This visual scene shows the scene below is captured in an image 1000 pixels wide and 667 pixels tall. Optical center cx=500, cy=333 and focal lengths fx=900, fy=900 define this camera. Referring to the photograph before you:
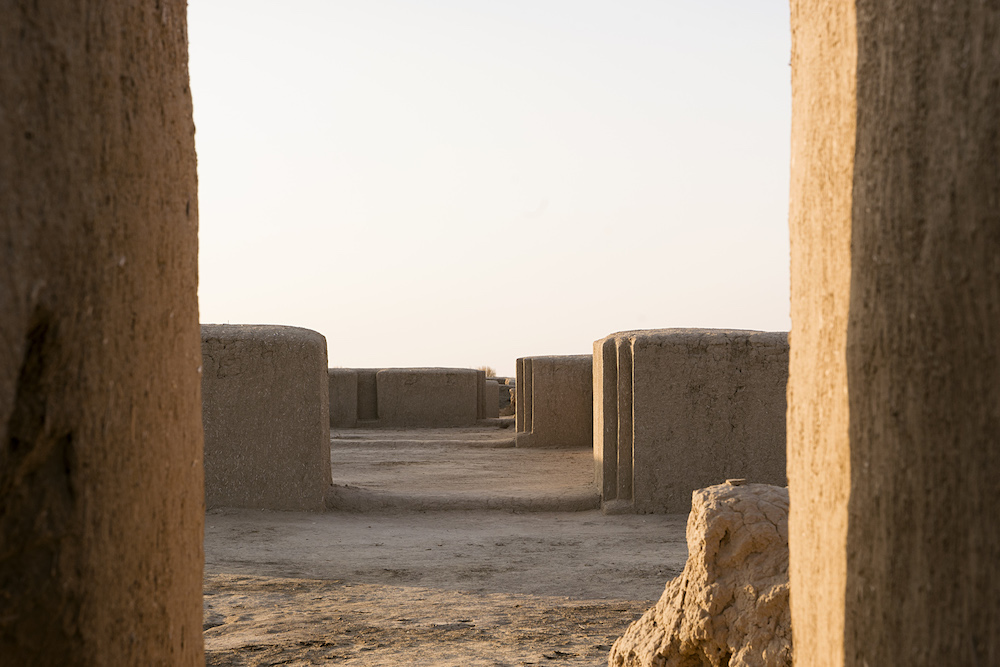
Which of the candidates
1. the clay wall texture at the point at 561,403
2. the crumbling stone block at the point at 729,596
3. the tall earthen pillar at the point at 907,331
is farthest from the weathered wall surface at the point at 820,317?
the clay wall texture at the point at 561,403

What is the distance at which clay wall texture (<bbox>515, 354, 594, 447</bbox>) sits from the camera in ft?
36.2

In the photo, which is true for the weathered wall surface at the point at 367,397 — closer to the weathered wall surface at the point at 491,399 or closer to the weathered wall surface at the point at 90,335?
the weathered wall surface at the point at 491,399

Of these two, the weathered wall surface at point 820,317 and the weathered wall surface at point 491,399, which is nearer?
the weathered wall surface at point 820,317

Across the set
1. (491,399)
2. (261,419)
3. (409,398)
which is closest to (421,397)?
(409,398)

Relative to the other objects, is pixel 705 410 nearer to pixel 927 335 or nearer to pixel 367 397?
pixel 927 335

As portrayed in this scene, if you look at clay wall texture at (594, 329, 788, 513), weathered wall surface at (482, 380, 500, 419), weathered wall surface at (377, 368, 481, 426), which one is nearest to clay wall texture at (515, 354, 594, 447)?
weathered wall surface at (377, 368, 481, 426)

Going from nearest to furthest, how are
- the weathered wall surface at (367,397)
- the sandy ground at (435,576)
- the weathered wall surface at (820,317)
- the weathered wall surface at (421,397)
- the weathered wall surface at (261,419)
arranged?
the weathered wall surface at (820,317) → the sandy ground at (435,576) → the weathered wall surface at (261,419) → the weathered wall surface at (421,397) → the weathered wall surface at (367,397)

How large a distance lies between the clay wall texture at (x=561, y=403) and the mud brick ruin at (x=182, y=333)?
368 inches

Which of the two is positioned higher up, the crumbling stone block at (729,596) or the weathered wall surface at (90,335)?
the weathered wall surface at (90,335)

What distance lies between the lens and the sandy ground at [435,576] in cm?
354

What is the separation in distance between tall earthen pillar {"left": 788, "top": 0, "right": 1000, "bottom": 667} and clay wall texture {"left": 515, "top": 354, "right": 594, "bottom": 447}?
934cm

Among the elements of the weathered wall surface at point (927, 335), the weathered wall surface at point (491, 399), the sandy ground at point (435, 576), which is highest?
the weathered wall surface at point (927, 335)

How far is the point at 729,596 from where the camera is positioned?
8.70ft

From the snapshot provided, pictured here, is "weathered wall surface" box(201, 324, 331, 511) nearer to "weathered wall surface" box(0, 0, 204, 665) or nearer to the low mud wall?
"weathered wall surface" box(0, 0, 204, 665)
